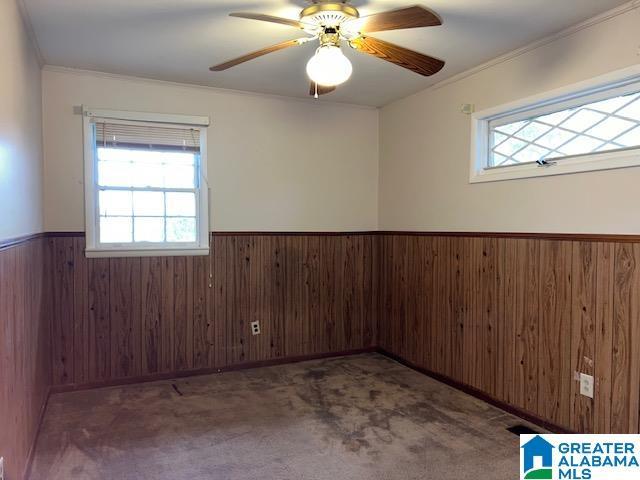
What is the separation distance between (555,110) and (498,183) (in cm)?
58

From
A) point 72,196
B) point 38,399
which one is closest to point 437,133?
point 72,196

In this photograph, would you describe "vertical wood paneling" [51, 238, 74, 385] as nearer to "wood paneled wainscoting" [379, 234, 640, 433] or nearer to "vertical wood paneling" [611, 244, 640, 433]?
"wood paneled wainscoting" [379, 234, 640, 433]

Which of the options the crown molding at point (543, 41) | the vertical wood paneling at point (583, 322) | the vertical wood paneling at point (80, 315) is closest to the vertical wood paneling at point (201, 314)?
the vertical wood paneling at point (80, 315)

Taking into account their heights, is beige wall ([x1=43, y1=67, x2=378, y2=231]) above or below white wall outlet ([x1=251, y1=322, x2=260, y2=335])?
above

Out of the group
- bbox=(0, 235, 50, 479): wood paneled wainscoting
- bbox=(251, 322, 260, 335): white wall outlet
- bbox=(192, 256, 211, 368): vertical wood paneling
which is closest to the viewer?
bbox=(0, 235, 50, 479): wood paneled wainscoting

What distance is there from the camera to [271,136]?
13.2 feet

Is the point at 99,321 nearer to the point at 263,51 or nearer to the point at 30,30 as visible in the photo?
the point at 30,30

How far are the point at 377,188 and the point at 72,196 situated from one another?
274cm

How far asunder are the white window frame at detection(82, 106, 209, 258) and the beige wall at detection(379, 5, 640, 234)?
176cm

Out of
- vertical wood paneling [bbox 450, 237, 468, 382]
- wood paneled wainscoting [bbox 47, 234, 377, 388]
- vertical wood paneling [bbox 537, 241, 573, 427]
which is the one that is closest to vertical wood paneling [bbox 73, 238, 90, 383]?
wood paneled wainscoting [bbox 47, 234, 377, 388]

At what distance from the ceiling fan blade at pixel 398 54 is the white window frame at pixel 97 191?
186cm

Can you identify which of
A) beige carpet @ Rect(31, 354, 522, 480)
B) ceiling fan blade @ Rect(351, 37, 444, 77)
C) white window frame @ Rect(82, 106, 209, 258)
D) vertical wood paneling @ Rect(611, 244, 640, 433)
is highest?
ceiling fan blade @ Rect(351, 37, 444, 77)

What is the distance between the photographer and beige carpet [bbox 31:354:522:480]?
7.59 ft

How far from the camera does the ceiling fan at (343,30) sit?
79.0 inches
